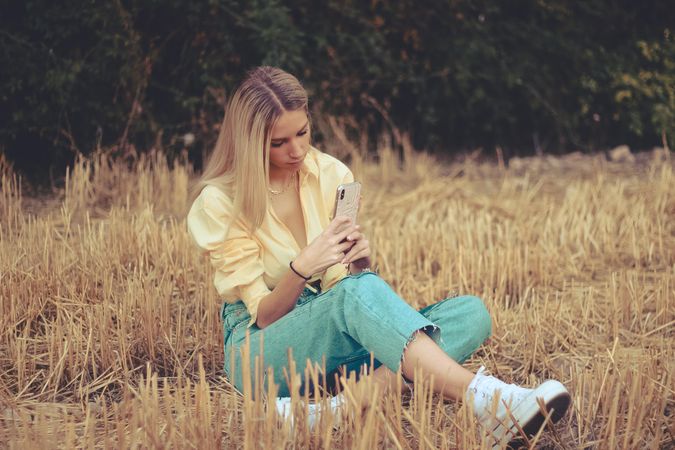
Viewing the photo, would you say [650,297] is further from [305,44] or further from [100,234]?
[305,44]

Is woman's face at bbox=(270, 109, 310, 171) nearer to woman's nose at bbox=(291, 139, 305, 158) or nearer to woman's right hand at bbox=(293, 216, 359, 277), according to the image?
woman's nose at bbox=(291, 139, 305, 158)

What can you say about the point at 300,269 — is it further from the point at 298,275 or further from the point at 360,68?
the point at 360,68

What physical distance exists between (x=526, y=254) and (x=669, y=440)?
187 centimetres

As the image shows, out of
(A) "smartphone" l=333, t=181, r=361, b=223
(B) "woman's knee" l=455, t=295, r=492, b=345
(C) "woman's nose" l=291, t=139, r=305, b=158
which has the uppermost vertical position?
(C) "woman's nose" l=291, t=139, r=305, b=158

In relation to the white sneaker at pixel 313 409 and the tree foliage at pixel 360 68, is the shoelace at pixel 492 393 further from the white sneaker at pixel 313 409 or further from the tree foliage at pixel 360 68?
the tree foliage at pixel 360 68

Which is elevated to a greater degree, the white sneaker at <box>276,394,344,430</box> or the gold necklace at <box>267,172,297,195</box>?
the gold necklace at <box>267,172,297,195</box>

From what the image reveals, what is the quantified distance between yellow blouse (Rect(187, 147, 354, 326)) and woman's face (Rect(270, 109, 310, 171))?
0.20m

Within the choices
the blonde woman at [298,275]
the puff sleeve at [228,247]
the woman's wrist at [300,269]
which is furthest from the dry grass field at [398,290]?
the woman's wrist at [300,269]

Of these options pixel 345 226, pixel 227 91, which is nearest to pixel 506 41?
pixel 227 91

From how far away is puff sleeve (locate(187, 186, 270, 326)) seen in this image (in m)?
3.04

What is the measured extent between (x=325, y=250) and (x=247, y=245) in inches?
14.3

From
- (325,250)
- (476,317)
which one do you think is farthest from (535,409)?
(325,250)

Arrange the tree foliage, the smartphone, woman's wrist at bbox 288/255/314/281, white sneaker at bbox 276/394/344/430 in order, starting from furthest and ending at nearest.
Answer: the tree foliage, the smartphone, woman's wrist at bbox 288/255/314/281, white sneaker at bbox 276/394/344/430

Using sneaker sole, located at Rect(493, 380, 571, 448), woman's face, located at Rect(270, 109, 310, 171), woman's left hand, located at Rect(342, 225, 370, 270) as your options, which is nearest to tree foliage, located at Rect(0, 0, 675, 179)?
woman's face, located at Rect(270, 109, 310, 171)
